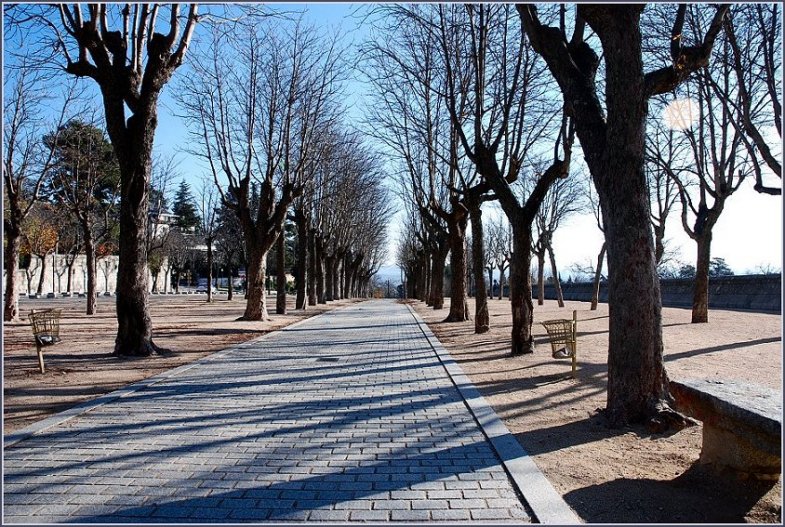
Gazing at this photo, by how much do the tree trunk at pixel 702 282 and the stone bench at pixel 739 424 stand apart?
14.5m

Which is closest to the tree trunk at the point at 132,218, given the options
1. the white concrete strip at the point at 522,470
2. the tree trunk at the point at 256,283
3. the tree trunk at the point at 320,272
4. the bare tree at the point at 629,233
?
the white concrete strip at the point at 522,470

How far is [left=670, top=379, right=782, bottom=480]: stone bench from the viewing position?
12.8 ft

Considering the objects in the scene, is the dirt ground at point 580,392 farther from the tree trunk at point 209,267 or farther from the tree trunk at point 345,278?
the tree trunk at point 345,278

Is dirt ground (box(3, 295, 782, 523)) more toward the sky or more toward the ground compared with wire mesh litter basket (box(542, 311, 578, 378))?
more toward the ground

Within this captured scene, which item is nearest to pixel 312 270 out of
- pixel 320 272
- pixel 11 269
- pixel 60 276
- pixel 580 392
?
pixel 320 272

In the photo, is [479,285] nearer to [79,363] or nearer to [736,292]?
[79,363]

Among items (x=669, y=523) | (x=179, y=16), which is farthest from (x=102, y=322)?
(x=669, y=523)

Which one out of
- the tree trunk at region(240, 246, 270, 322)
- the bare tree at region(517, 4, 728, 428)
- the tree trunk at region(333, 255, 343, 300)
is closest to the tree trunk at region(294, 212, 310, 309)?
the tree trunk at region(240, 246, 270, 322)

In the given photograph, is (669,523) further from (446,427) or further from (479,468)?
(446,427)

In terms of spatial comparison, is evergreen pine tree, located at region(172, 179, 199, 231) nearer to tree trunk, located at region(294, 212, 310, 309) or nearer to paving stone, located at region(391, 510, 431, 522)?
tree trunk, located at region(294, 212, 310, 309)

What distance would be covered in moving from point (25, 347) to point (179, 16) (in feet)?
27.1

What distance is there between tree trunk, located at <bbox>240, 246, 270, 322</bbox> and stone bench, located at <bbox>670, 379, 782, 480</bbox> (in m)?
17.9

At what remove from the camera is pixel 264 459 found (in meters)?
5.21

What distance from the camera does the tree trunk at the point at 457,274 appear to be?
2170 cm
